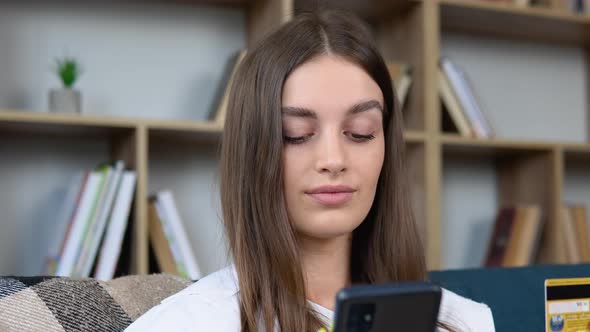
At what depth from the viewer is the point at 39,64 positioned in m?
1.96

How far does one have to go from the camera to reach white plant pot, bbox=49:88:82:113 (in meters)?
1.81

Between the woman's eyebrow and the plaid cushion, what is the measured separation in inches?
13.7

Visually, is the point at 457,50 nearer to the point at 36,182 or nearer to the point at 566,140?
the point at 566,140

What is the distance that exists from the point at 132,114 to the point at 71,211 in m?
0.39

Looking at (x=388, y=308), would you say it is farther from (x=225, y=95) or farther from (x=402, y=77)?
(x=402, y=77)

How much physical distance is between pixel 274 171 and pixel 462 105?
1425mm

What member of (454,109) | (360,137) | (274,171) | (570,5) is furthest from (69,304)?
(570,5)

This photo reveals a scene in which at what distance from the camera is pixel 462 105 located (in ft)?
7.09

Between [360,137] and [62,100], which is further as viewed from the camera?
[62,100]

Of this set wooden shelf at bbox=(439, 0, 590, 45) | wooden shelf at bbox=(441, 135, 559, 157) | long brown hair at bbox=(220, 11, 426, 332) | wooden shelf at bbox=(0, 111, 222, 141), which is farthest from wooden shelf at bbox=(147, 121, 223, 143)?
long brown hair at bbox=(220, 11, 426, 332)

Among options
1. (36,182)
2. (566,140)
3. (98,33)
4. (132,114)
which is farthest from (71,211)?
(566,140)

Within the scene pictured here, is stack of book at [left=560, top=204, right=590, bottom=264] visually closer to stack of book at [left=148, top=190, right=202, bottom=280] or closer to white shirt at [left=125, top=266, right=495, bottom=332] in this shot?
stack of book at [left=148, top=190, right=202, bottom=280]

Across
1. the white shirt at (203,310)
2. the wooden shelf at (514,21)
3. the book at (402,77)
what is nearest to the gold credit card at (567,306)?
the white shirt at (203,310)

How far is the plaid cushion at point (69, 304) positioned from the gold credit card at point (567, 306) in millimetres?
522
